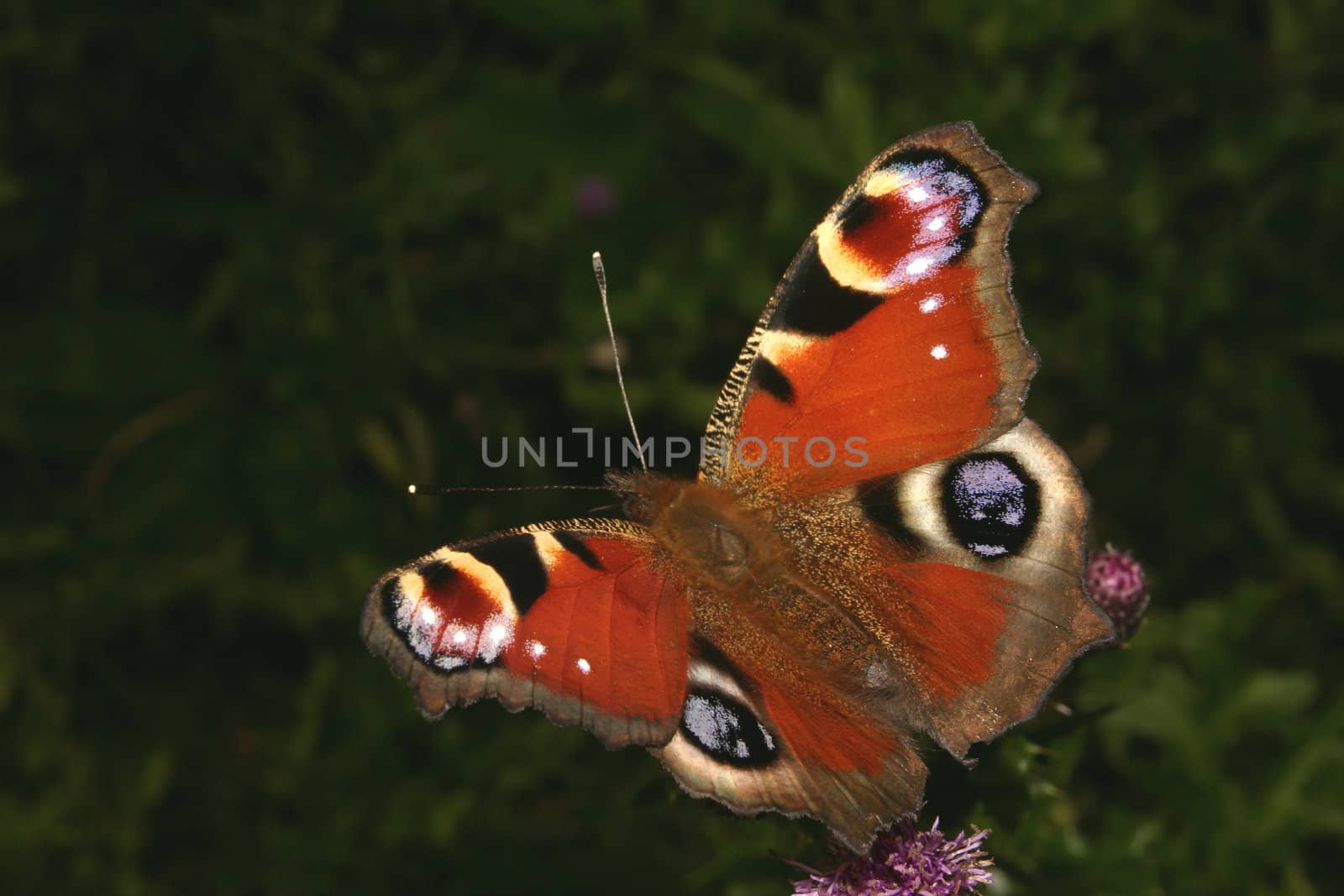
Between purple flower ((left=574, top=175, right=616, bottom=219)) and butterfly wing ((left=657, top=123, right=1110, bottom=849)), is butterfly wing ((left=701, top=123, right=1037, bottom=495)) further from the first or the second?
purple flower ((left=574, top=175, right=616, bottom=219))

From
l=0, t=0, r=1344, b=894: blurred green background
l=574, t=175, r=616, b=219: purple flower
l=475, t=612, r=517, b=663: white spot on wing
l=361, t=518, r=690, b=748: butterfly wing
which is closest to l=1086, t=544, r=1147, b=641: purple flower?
l=361, t=518, r=690, b=748: butterfly wing

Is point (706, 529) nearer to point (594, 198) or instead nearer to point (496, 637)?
point (496, 637)

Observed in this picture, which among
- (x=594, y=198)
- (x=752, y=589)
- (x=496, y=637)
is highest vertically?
(x=752, y=589)

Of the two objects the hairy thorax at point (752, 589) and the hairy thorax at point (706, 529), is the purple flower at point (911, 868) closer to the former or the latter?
the hairy thorax at point (752, 589)

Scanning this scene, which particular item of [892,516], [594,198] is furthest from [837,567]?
[594,198]

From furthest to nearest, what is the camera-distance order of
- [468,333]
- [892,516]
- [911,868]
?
[468,333] → [892,516] → [911,868]

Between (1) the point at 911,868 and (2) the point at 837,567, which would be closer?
(1) the point at 911,868
